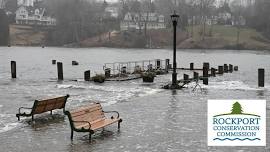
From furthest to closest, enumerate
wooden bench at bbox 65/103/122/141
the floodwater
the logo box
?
wooden bench at bbox 65/103/122/141, the floodwater, the logo box

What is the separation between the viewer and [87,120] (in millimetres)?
15570

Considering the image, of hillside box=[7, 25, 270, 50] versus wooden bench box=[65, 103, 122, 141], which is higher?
hillside box=[7, 25, 270, 50]

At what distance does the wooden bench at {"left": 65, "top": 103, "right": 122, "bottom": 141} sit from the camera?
14844 mm

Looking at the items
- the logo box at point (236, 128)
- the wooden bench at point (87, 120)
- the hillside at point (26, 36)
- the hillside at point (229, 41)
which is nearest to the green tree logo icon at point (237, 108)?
the logo box at point (236, 128)

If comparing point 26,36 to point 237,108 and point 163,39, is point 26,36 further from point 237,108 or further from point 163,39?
point 237,108

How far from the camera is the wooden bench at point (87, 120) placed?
1484 centimetres

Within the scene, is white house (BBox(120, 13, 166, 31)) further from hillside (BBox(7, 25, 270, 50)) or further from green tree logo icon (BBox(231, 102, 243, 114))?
green tree logo icon (BBox(231, 102, 243, 114))

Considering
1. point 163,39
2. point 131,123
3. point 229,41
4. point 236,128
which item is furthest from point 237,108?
point 163,39

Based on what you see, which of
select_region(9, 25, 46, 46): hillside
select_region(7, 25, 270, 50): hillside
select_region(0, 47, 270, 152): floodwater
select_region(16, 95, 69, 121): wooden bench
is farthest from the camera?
select_region(9, 25, 46, 46): hillside

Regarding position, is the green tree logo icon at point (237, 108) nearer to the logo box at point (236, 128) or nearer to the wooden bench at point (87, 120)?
the logo box at point (236, 128)

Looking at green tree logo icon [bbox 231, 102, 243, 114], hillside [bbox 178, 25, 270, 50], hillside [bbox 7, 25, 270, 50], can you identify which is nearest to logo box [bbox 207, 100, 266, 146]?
green tree logo icon [bbox 231, 102, 243, 114]

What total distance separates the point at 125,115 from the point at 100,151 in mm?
5983

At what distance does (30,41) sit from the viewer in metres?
174

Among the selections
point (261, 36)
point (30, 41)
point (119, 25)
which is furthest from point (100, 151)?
point (119, 25)
